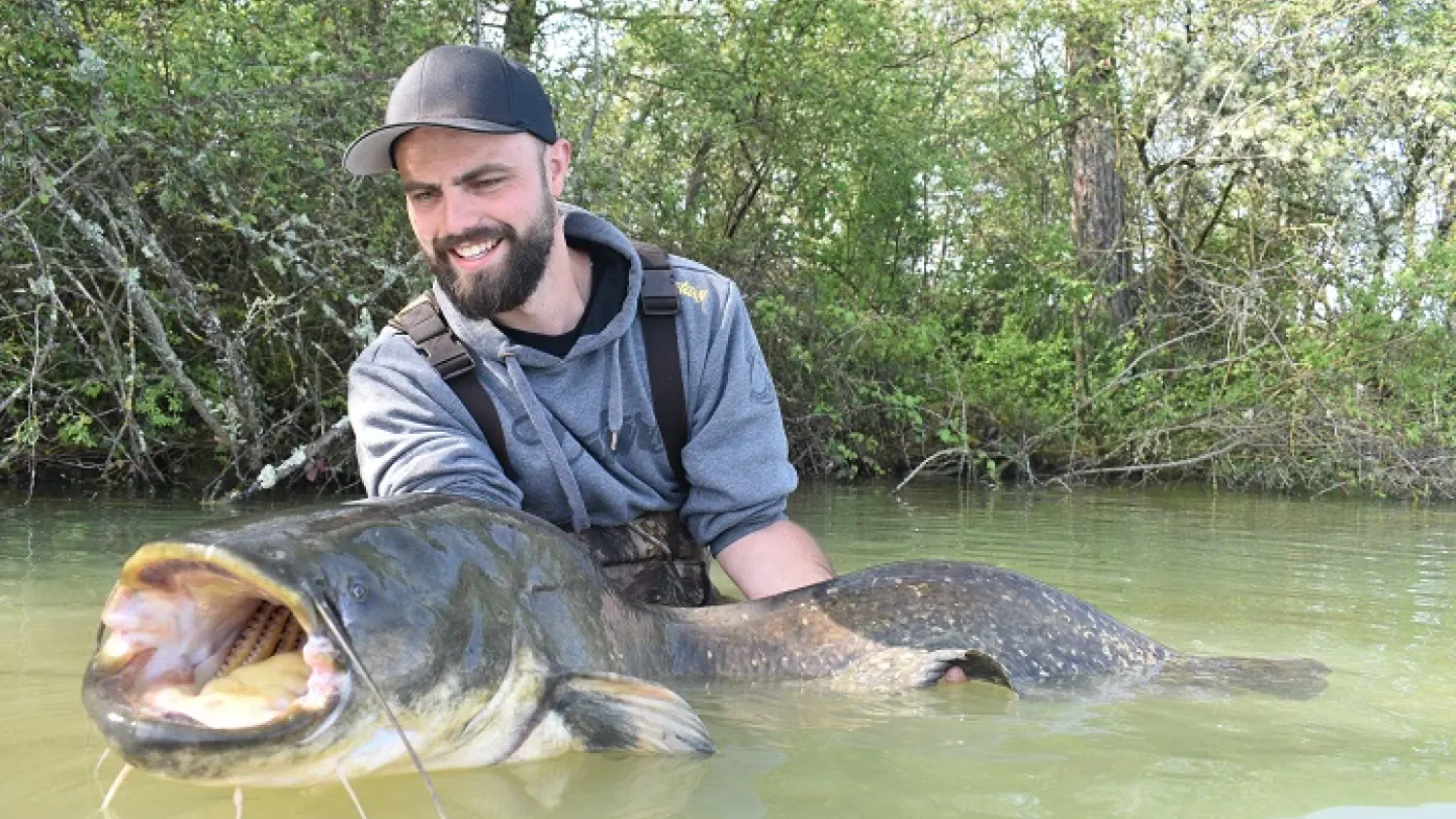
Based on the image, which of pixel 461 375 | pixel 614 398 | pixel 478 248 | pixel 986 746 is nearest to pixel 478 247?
pixel 478 248

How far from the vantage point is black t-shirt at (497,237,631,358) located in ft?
11.2

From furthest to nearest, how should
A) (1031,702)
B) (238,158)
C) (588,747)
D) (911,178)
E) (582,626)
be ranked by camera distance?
(911,178), (238,158), (1031,702), (582,626), (588,747)

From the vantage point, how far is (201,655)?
180 centimetres

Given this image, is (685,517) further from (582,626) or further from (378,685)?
(378,685)

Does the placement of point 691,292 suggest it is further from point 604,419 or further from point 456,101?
point 456,101

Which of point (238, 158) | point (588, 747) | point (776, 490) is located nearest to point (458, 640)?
point (588, 747)

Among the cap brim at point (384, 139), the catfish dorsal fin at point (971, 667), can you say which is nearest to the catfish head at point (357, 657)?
the catfish dorsal fin at point (971, 667)

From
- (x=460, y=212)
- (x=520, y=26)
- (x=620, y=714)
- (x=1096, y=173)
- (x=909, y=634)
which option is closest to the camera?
(x=620, y=714)

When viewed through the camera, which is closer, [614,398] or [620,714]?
[620,714]

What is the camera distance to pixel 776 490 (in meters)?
3.48

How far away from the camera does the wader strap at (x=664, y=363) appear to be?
136 inches

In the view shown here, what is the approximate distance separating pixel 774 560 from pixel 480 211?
1.15 m

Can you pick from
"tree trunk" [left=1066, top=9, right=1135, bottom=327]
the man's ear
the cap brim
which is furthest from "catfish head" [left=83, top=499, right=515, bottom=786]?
"tree trunk" [left=1066, top=9, right=1135, bottom=327]

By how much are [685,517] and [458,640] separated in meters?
1.56
